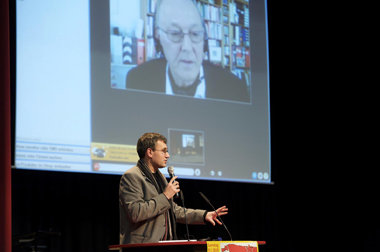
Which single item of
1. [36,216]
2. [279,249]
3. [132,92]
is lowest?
[279,249]

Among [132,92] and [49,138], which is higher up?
[132,92]

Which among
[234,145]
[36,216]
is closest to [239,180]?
[234,145]

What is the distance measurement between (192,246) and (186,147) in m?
2.43

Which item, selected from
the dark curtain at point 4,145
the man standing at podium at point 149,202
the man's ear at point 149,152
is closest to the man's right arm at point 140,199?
the man standing at podium at point 149,202

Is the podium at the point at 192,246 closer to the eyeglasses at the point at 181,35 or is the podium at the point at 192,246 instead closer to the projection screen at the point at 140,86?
the projection screen at the point at 140,86

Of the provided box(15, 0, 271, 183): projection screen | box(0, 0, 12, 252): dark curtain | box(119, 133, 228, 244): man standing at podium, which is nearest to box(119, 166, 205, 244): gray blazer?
box(119, 133, 228, 244): man standing at podium

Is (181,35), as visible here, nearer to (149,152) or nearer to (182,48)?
(182,48)

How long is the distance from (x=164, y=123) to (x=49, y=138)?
1132 mm

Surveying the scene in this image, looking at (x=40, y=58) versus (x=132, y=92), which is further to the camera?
(x=132, y=92)

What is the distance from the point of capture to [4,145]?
2.53m

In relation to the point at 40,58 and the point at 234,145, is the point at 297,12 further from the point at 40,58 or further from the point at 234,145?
the point at 40,58

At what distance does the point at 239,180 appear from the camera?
568 centimetres

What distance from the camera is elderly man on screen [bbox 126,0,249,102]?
5367 millimetres

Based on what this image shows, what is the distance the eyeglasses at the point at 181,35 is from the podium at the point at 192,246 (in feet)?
9.09
